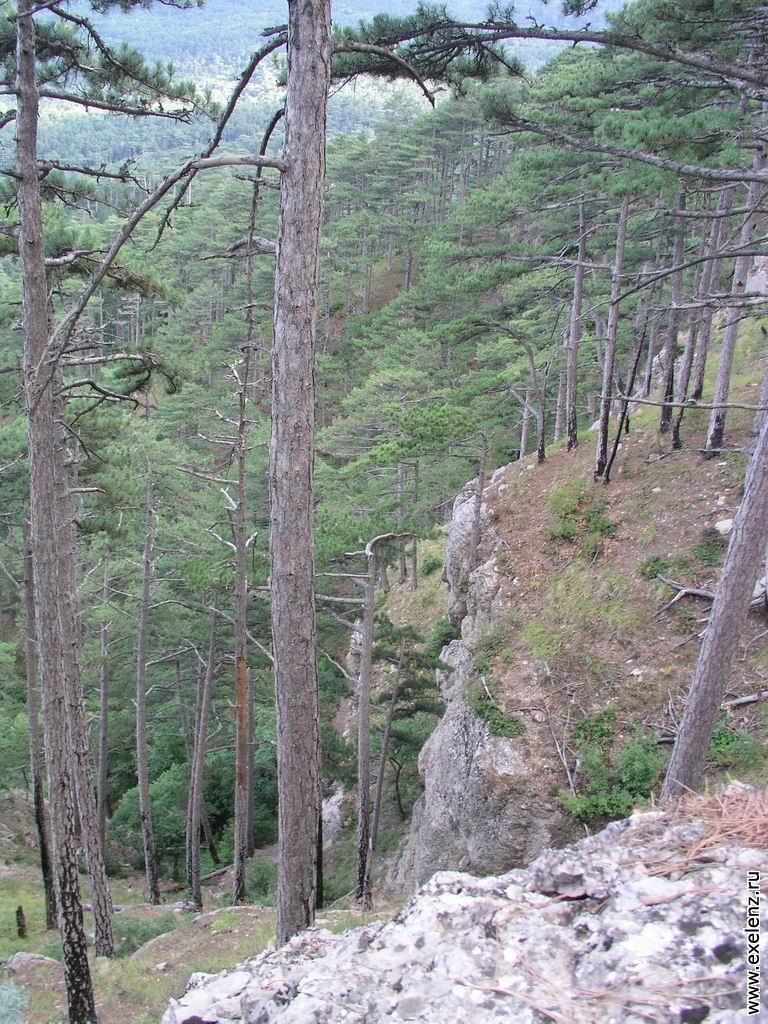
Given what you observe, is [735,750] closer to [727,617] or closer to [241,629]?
[727,617]

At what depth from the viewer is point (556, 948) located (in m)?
2.38

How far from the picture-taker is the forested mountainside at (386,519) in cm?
467

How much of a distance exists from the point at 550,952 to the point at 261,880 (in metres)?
14.1

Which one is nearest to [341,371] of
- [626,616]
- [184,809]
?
[184,809]

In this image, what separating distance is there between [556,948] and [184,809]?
17962 mm

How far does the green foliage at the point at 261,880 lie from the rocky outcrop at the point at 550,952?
38.4 feet

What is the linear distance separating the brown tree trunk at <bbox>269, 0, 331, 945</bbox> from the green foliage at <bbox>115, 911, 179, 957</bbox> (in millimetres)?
8200

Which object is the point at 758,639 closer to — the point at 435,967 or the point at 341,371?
the point at 435,967

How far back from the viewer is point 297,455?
12.4ft

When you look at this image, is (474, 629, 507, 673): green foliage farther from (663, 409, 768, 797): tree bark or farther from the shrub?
(663, 409, 768, 797): tree bark

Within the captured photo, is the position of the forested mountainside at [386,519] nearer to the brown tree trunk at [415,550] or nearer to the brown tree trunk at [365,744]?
the brown tree trunk at [365,744]

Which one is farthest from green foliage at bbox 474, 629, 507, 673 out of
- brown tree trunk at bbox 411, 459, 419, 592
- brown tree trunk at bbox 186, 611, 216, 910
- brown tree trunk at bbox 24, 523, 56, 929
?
brown tree trunk at bbox 411, 459, 419, 592

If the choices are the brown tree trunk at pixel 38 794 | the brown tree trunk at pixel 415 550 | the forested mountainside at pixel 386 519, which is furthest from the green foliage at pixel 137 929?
the brown tree trunk at pixel 415 550

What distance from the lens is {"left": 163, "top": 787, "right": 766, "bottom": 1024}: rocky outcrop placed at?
2094 mm
